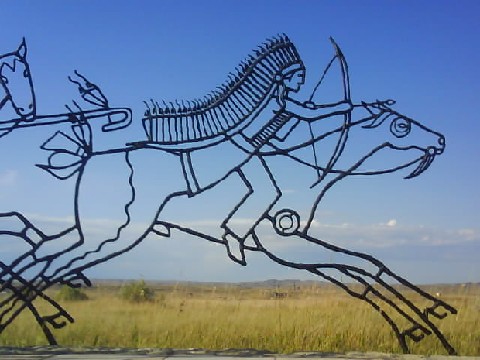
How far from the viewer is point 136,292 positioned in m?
18.3

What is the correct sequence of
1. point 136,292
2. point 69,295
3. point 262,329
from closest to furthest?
point 262,329, point 136,292, point 69,295

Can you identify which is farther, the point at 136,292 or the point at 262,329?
the point at 136,292

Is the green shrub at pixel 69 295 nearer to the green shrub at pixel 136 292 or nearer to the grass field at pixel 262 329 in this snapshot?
the green shrub at pixel 136 292

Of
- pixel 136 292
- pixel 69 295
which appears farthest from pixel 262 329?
pixel 69 295

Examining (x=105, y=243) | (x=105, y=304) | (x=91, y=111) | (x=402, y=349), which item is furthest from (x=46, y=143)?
(x=105, y=304)

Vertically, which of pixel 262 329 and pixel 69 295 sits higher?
pixel 69 295

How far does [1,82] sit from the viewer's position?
920 cm

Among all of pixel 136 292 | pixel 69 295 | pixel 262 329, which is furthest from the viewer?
pixel 69 295

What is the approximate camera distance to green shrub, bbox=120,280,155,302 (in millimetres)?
17891

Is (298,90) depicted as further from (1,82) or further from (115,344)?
(115,344)

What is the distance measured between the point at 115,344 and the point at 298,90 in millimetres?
4373

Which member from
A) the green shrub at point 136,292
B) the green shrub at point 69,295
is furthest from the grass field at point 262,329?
the green shrub at point 69,295

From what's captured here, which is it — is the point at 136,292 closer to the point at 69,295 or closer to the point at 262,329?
the point at 69,295

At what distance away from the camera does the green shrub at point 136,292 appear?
17891mm
